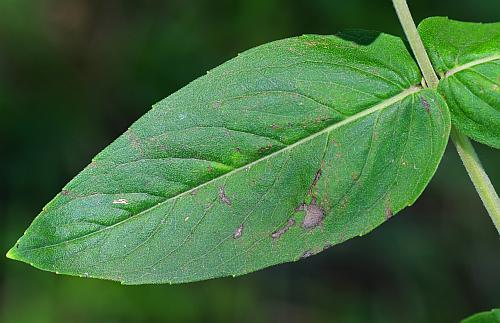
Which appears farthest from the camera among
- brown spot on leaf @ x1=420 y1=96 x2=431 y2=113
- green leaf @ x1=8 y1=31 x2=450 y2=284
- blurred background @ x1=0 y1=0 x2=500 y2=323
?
blurred background @ x1=0 y1=0 x2=500 y2=323

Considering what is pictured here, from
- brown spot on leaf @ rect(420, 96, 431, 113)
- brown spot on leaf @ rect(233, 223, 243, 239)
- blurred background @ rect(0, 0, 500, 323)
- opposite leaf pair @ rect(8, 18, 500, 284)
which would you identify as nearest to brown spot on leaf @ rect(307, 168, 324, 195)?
opposite leaf pair @ rect(8, 18, 500, 284)

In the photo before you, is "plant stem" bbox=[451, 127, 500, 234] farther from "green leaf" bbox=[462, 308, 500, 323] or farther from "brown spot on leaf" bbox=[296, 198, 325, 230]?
"brown spot on leaf" bbox=[296, 198, 325, 230]

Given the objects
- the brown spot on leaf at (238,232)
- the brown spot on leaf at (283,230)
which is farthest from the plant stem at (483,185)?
the brown spot on leaf at (238,232)

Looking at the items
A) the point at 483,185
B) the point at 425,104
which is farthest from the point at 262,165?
the point at 483,185

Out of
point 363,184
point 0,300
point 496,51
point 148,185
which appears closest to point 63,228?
point 148,185

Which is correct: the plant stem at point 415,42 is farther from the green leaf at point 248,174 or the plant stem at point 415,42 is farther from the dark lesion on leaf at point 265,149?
the dark lesion on leaf at point 265,149

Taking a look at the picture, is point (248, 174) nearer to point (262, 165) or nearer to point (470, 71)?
point (262, 165)

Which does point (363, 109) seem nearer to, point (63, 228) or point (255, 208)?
point (255, 208)
